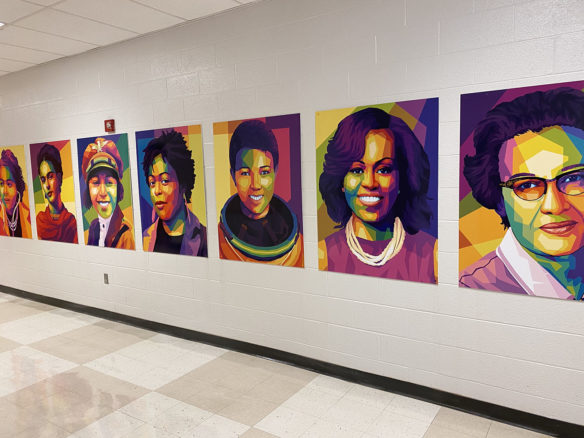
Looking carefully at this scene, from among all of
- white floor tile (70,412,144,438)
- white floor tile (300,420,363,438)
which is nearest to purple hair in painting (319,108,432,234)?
white floor tile (300,420,363,438)

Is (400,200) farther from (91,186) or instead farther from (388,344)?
(91,186)

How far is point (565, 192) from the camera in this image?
2.24 m

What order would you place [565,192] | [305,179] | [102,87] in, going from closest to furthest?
[565,192]
[305,179]
[102,87]

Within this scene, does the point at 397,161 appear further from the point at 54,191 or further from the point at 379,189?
the point at 54,191

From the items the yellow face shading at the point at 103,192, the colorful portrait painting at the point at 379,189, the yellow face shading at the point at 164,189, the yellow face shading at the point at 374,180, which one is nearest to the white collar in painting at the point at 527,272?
the colorful portrait painting at the point at 379,189

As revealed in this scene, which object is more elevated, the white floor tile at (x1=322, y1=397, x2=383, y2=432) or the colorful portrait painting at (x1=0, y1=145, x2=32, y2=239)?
the colorful portrait painting at (x1=0, y1=145, x2=32, y2=239)

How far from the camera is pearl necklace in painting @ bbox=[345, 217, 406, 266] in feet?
8.96

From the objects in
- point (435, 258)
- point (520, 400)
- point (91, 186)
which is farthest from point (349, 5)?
point (91, 186)

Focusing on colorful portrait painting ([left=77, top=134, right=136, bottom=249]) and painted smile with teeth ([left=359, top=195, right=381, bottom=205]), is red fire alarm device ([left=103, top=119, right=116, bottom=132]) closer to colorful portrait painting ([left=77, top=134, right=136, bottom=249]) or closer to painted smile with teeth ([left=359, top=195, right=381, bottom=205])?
colorful portrait painting ([left=77, top=134, right=136, bottom=249])

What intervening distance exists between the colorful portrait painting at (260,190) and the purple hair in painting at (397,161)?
0.31 meters

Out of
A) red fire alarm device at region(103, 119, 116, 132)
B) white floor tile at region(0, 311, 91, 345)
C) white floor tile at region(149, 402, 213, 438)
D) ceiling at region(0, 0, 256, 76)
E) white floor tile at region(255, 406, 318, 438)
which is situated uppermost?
ceiling at region(0, 0, 256, 76)

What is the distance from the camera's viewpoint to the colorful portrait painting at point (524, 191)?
2213 millimetres

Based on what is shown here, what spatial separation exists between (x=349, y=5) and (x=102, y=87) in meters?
2.71

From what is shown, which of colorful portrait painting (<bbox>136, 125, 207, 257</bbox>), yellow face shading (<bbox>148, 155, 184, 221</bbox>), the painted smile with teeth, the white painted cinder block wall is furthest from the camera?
yellow face shading (<bbox>148, 155, 184, 221</bbox>)
